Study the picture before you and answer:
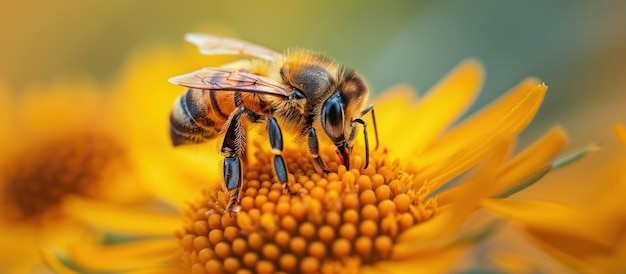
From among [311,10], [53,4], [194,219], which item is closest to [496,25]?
[311,10]

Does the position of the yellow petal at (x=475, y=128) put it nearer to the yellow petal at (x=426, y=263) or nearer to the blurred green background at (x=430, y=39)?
the yellow petal at (x=426, y=263)

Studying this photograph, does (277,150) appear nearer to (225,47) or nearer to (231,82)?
(231,82)

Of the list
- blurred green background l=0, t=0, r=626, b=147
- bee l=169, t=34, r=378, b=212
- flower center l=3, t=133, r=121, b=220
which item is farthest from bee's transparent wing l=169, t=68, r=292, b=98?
blurred green background l=0, t=0, r=626, b=147

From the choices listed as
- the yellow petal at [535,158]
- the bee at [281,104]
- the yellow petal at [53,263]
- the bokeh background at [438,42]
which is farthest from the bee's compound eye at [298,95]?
the bokeh background at [438,42]

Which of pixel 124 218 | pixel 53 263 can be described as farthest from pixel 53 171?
pixel 53 263

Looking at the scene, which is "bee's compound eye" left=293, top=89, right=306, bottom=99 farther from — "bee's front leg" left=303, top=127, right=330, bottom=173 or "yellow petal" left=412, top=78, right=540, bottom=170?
"yellow petal" left=412, top=78, right=540, bottom=170

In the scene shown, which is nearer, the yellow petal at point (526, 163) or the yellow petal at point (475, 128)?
the yellow petal at point (526, 163)
